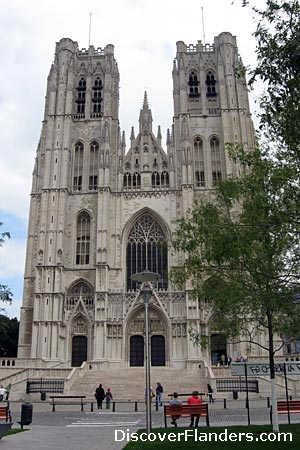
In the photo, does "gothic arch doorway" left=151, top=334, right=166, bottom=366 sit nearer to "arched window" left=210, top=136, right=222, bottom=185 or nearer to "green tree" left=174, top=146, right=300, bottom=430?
"arched window" left=210, top=136, right=222, bottom=185

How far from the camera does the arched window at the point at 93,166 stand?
42.4 meters

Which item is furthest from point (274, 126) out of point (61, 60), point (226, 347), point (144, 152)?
point (61, 60)

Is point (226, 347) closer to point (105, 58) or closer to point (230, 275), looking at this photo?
point (230, 275)

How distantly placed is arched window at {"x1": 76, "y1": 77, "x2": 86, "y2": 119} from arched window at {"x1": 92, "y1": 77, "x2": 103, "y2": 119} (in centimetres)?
99

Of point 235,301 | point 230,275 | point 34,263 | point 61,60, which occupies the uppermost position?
point 61,60

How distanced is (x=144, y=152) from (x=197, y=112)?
6.51 metres

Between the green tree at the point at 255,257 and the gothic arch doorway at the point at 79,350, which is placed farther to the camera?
the gothic arch doorway at the point at 79,350

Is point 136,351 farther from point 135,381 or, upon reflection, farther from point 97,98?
point 97,98

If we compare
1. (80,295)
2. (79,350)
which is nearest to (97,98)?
(80,295)

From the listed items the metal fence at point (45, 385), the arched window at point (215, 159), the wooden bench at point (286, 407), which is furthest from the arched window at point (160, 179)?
the wooden bench at point (286, 407)

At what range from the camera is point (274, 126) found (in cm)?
1169

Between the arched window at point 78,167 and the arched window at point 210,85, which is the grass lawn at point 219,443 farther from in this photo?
the arched window at point 210,85

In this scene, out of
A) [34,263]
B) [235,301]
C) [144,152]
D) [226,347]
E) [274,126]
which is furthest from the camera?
[144,152]

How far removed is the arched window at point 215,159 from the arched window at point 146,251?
6.85 meters
